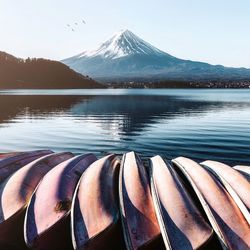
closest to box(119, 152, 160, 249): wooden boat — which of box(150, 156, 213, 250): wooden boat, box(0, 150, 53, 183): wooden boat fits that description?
box(150, 156, 213, 250): wooden boat

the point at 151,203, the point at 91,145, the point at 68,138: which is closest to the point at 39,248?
the point at 151,203

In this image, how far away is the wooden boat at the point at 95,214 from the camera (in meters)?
5.84

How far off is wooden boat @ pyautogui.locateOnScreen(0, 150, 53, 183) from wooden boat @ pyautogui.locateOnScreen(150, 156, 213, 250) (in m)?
3.61

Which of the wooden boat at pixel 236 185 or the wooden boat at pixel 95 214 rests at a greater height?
the wooden boat at pixel 236 185

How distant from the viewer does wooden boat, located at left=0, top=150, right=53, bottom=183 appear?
8.77m

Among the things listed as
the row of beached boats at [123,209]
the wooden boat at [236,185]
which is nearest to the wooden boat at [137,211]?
the row of beached boats at [123,209]

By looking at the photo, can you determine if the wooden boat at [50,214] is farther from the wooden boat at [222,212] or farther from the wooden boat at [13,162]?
the wooden boat at [222,212]

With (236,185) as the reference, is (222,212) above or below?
below

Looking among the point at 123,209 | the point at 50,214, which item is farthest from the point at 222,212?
the point at 50,214

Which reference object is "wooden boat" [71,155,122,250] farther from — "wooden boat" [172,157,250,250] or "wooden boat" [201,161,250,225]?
"wooden boat" [201,161,250,225]

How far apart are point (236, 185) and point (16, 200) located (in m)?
4.51

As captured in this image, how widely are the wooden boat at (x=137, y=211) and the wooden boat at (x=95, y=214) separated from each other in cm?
21

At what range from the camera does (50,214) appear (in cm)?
647

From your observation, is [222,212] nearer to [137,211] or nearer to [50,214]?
[137,211]
